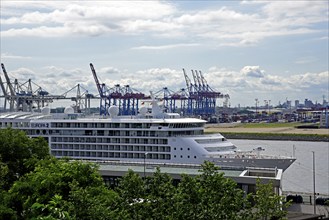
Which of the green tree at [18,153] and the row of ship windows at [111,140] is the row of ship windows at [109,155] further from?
the green tree at [18,153]

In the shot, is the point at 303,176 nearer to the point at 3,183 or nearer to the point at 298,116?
the point at 3,183

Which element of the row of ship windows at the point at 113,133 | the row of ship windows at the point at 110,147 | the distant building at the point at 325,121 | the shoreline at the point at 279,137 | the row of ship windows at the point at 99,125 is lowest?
the shoreline at the point at 279,137

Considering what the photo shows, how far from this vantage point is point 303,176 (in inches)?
1834

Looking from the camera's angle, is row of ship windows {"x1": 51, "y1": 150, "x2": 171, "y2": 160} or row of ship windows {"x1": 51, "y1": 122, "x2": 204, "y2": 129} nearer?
row of ship windows {"x1": 51, "y1": 150, "x2": 171, "y2": 160}

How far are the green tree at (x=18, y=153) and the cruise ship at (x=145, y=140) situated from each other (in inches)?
523

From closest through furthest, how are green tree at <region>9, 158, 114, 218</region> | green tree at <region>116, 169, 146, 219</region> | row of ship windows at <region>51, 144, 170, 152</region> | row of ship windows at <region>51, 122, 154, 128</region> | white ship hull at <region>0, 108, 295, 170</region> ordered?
green tree at <region>116, 169, 146, 219</region> < green tree at <region>9, 158, 114, 218</region> < white ship hull at <region>0, 108, 295, 170</region> < row of ship windows at <region>51, 144, 170, 152</region> < row of ship windows at <region>51, 122, 154, 128</region>

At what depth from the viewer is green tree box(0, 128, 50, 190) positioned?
80.2ft

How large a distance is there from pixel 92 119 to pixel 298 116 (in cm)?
16510

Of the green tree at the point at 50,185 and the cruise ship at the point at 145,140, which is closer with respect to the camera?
the green tree at the point at 50,185

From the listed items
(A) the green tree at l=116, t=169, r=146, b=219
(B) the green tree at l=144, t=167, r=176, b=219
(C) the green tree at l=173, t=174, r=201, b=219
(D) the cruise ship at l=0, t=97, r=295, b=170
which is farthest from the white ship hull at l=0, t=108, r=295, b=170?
(C) the green tree at l=173, t=174, r=201, b=219

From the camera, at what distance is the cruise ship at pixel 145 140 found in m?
39.2

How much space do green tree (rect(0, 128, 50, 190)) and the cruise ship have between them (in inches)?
523

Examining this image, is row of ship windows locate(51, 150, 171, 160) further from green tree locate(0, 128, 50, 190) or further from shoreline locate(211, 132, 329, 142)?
shoreline locate(211, 132, 329, 142)

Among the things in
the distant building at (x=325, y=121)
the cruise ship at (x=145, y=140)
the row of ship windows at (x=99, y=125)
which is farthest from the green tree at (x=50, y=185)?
the distant building at (x=325, y=121)
